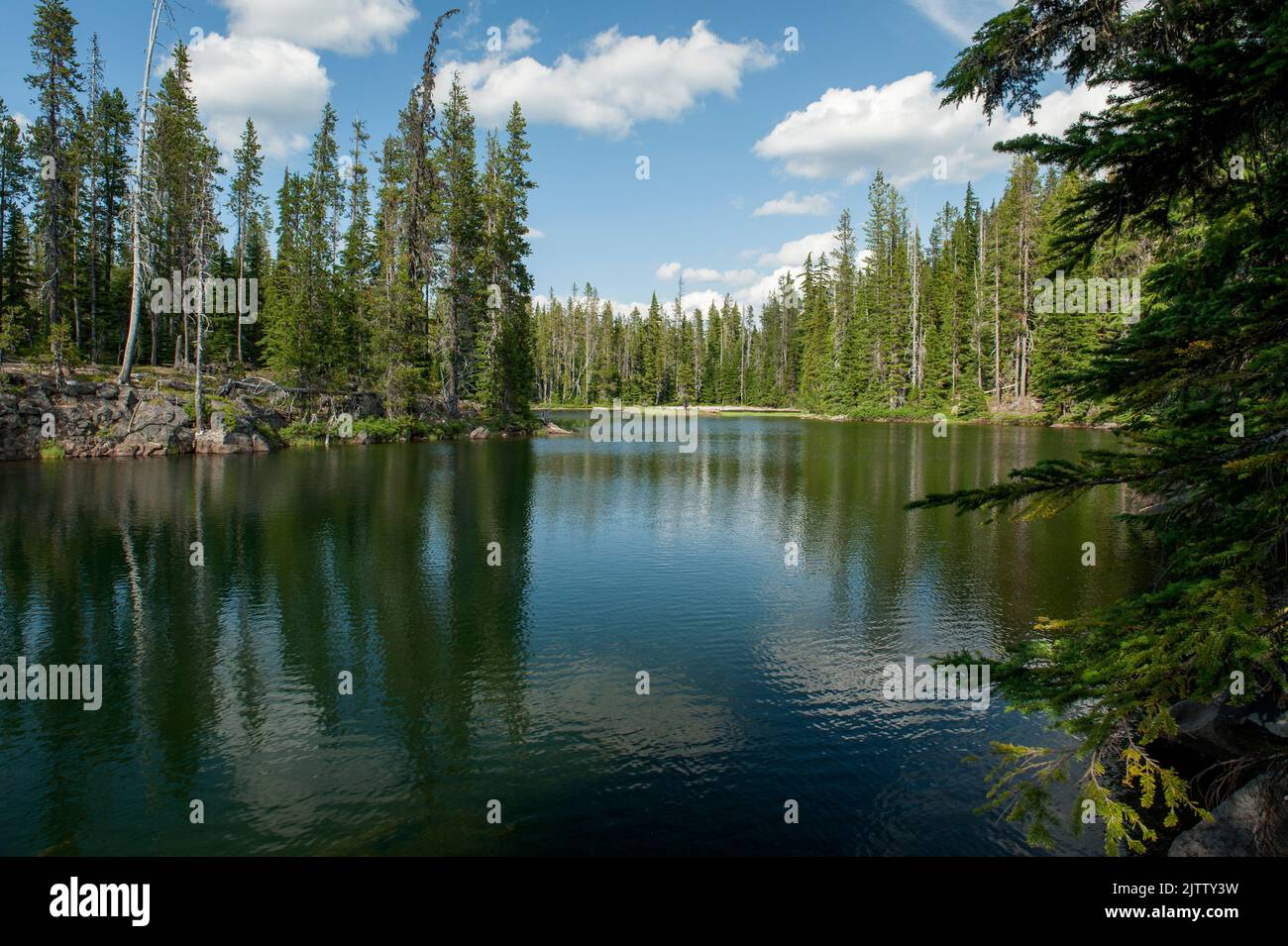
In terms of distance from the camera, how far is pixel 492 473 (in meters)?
36.4

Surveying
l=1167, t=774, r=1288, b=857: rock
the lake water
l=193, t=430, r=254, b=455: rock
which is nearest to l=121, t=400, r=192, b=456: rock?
l=193, t=430, r=254, b=455: rock

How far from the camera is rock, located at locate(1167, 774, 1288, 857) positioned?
621 cm

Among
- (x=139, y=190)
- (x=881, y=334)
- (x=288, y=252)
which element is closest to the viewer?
(x=139, y=190)

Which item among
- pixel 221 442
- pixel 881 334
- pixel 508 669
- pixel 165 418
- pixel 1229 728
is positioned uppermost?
pixel 881 334

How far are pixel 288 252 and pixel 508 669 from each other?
53320 mm

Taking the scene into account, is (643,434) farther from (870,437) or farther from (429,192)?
(429,192)

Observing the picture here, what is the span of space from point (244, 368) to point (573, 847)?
57054 mm

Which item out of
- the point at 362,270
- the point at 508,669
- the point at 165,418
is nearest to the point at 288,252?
the point at 362,270

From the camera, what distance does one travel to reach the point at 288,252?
179ft

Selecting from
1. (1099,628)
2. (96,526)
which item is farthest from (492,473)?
(1099,628)

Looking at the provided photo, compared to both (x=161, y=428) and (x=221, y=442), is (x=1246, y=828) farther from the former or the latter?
(x=161, y=428)

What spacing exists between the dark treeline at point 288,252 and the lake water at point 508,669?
87.3 feet

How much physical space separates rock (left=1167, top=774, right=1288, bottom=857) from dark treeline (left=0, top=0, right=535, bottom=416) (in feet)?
160
